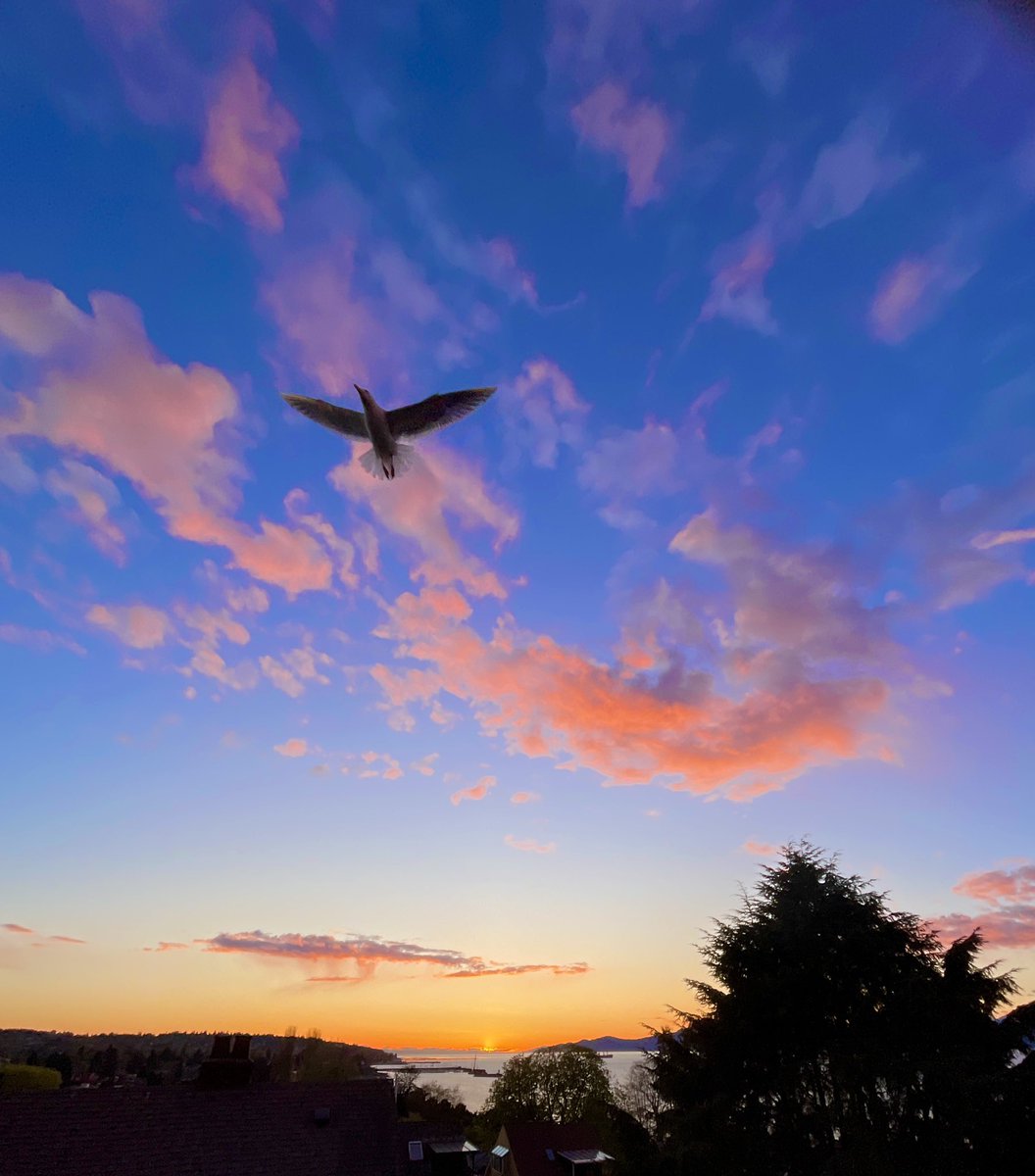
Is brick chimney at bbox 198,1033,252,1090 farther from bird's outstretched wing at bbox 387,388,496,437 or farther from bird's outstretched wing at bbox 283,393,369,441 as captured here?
bird's outstretched wing at bbox 387,388,496,437

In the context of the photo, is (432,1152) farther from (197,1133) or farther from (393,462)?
(393,462)

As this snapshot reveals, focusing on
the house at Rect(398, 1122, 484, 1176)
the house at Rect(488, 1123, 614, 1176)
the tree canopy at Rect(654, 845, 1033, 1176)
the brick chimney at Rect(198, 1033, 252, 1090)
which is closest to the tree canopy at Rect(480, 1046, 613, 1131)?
the house at Rect(488, 1123, 614, 1176)

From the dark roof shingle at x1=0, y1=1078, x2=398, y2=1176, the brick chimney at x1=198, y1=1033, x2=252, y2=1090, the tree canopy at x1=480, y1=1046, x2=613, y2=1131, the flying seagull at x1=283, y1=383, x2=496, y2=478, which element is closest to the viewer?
the flying seagull at x1=283, y1=383, x2=496, y2=478

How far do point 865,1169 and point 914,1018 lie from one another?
3181 mm

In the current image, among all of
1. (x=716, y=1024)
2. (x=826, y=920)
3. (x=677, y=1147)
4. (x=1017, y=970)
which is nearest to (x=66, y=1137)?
(x=677, y=1147)

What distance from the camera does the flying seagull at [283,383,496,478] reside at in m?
9.91

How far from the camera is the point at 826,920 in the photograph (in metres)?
17.1

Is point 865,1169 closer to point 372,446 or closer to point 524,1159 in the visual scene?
point 372,446

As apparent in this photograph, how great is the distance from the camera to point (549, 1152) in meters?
29.3

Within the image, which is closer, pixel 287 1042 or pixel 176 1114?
pixel 176 1114

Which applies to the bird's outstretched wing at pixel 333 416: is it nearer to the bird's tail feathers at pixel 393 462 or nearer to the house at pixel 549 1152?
the bird's tail feathers at pixel 393 462

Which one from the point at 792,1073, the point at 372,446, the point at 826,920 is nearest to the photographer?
the point at 372,446

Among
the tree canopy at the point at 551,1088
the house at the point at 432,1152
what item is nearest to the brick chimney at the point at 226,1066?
the house at the point at 432,1152

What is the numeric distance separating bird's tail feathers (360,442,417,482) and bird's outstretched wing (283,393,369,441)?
0.36 meters
